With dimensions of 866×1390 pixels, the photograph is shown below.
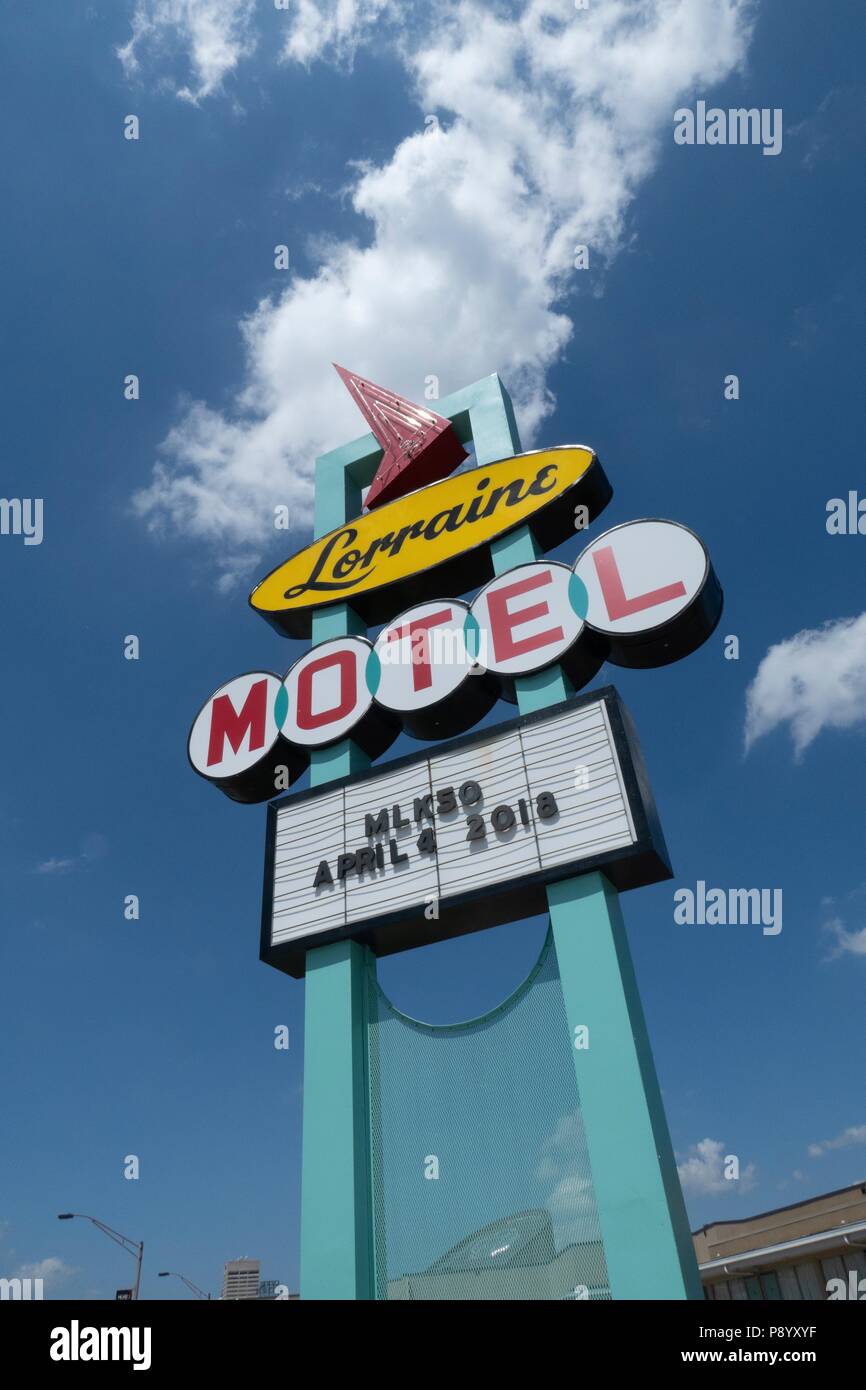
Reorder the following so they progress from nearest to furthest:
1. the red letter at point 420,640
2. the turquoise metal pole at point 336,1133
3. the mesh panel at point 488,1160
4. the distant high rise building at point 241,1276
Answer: the mesh panel at point 488,1160
the turquoise metal pole at point 336,1133
the red letter at point 420,640
the distant high rise building at point 241,1276

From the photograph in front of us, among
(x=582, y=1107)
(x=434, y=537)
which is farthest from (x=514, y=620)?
(x=582, y=1107)

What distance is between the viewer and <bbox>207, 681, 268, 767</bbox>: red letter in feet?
36.7

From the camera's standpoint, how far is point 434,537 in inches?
454

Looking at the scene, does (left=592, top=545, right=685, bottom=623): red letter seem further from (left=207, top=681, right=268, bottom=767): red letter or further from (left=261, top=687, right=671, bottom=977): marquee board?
(left=207, top=681, right=268, bottom=767): red letter

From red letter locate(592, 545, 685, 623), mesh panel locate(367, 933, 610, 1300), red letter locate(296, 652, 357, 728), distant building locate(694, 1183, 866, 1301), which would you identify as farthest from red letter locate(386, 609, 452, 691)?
distant building locate(694, 1183, 866, 1301)

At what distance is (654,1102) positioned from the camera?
23.7 feet

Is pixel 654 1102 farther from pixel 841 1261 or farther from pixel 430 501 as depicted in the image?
pixel 841 1261

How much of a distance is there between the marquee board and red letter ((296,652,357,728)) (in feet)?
2.95

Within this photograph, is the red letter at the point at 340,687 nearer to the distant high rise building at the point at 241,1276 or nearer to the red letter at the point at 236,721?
the red letter at the point at 236,721

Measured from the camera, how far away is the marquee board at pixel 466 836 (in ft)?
27.7

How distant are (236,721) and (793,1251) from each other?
1756cm

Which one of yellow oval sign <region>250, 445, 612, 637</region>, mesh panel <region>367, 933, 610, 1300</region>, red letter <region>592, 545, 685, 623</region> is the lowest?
mesh panel <region>367, 933, 610, 1300</region>

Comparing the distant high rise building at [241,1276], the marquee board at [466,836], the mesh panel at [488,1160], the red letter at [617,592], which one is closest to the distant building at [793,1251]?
the mesh panel at [488,1160]

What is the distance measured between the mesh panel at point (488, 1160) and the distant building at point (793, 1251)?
40.2 ft
